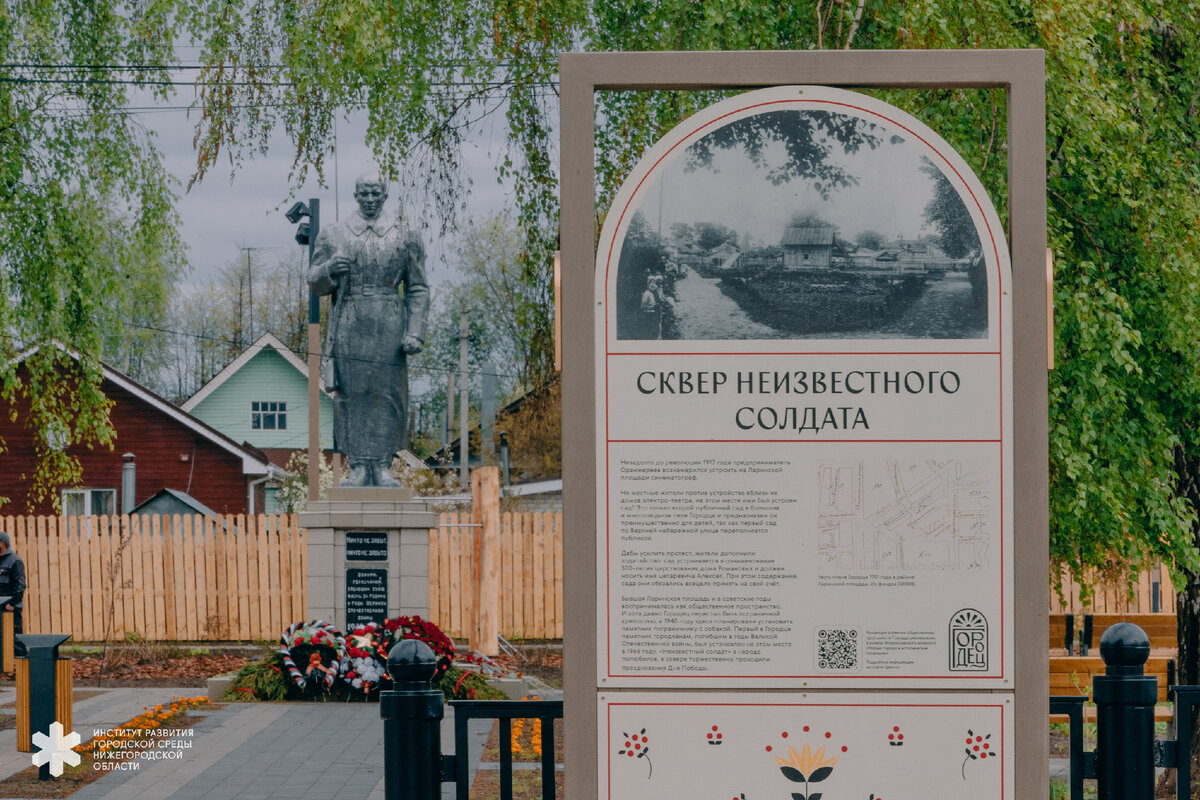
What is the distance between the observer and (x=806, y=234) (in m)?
3.45

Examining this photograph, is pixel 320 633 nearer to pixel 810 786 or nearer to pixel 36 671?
pixel 36 671

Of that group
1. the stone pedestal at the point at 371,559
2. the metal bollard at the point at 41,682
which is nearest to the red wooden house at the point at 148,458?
the stone pedestal at the point at 371,559

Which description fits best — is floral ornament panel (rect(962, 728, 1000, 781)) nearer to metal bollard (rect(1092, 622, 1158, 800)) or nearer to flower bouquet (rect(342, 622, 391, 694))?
metal bollard (rect(1092, 622, 1158, 800))

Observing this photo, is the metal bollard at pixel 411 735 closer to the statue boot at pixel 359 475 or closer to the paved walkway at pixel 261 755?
the paved walkway at pixel 261 755

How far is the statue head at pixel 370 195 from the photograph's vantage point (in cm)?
1323

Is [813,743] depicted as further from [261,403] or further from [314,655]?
[261,403]

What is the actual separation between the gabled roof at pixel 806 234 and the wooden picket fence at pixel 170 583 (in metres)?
16.3

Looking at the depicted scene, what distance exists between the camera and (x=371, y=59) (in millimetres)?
6816

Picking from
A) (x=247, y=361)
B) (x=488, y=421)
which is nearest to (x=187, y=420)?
(x=247, y=361)

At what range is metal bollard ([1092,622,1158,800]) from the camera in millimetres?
4020

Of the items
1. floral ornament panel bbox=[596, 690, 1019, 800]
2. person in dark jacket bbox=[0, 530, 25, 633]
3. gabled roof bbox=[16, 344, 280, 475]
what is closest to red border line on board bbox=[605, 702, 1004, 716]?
floral ornament panel bbox=[596, 690, 1019, 800]

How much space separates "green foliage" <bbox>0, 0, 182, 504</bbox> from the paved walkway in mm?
3722

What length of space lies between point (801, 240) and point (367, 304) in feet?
33.7

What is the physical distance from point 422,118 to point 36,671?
466 centimetres
